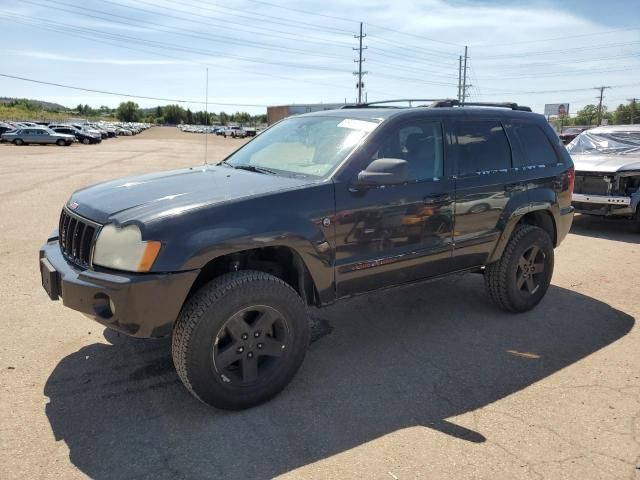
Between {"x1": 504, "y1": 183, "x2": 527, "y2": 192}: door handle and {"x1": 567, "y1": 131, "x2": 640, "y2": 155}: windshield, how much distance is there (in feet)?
20.4

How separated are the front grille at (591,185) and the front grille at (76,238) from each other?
8269 mm

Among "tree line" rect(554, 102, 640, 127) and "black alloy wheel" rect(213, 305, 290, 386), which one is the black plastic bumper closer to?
"black alloy wheel" rect(213, 305, 290, 386)

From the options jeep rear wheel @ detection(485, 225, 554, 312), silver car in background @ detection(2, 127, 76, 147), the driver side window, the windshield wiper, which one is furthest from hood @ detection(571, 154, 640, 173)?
silver car in background @ detection(2, 127, 76, 147)

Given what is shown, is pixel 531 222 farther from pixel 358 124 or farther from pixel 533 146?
pixel 358 124

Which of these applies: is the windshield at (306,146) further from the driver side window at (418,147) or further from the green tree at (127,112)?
the green tree at (127,112)

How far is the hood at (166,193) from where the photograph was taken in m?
3.11

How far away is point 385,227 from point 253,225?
105 centimetres

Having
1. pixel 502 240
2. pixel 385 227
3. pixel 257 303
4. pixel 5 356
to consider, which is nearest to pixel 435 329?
pixel 502 240

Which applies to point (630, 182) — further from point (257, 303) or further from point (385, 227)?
point (257, 303)

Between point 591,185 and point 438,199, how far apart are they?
20.3 feet

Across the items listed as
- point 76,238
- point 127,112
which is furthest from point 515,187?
point 127,112

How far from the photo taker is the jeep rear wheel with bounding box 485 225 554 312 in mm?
4777

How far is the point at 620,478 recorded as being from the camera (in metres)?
2.71

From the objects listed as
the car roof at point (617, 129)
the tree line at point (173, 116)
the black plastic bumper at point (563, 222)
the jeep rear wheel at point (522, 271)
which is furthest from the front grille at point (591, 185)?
the tree line at point (173, 116)
